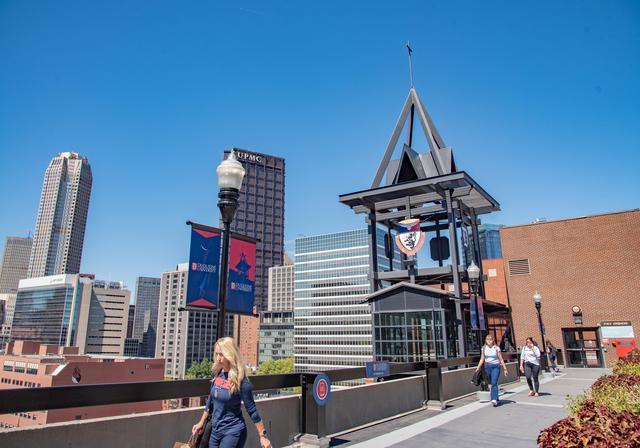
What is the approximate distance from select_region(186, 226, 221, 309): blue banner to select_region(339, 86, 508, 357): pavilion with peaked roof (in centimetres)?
1785

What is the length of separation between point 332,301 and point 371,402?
172 metres

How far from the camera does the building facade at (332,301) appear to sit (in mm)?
172625

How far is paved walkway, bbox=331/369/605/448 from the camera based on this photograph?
8.18 m

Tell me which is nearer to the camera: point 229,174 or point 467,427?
point 229,174

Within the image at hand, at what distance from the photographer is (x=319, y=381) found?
313 inches

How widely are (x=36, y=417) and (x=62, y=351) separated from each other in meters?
60.8

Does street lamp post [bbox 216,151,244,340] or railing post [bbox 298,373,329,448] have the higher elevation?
street lamp post [bbox 216,151,244,340]

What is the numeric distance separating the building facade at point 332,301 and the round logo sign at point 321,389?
161 metres

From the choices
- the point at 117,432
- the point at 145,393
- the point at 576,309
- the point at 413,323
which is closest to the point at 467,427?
the point at 145,393

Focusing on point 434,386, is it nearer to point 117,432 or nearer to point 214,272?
point 214,272

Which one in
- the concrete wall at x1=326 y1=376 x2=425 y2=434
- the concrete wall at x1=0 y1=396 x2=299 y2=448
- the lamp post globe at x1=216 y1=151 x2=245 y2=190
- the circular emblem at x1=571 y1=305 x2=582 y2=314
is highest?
the lamp post globe at x1=216 y1=151 x2=245 y2=190

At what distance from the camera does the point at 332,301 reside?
179375 millimetres

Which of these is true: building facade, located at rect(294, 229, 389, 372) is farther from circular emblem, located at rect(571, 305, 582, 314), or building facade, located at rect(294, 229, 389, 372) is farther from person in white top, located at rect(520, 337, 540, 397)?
person in white top, located at rect(520, 337, 540, 397)

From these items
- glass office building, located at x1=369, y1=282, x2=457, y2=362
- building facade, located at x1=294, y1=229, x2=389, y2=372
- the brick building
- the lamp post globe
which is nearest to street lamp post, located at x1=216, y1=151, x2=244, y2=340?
the lamp post globe
